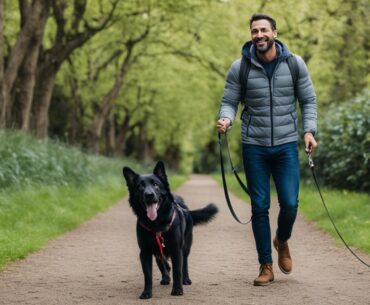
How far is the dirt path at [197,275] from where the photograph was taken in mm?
5996

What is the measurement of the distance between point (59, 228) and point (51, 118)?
29.7 m

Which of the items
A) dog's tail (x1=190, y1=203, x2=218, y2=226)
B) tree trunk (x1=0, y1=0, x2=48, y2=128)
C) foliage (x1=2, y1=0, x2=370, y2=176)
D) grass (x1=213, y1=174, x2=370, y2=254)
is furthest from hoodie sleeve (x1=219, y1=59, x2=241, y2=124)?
foliage (x1=2, y1=0, x2=370, y2=176)

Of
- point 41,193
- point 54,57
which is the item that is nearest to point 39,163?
point 41,193

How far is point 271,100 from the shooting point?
6559mm

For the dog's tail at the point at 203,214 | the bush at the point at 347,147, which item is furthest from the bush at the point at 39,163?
the bush at the point at 347,147

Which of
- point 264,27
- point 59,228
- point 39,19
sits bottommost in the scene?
point 59,228

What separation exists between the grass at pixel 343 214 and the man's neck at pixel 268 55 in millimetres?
3252

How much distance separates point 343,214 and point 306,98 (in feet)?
20.0

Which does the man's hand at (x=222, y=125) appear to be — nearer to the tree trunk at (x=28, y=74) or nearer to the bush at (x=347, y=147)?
A: the bush at (x=347, y=147)

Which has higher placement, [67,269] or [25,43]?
[25,43]

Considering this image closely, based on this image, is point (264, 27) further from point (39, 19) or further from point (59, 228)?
point (39, 19)

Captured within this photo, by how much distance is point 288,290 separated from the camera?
20.8 feet

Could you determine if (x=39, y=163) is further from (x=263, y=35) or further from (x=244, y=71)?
(x=263, y=35)

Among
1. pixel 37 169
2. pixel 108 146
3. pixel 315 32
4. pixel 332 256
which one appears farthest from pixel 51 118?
pixel 332 256
